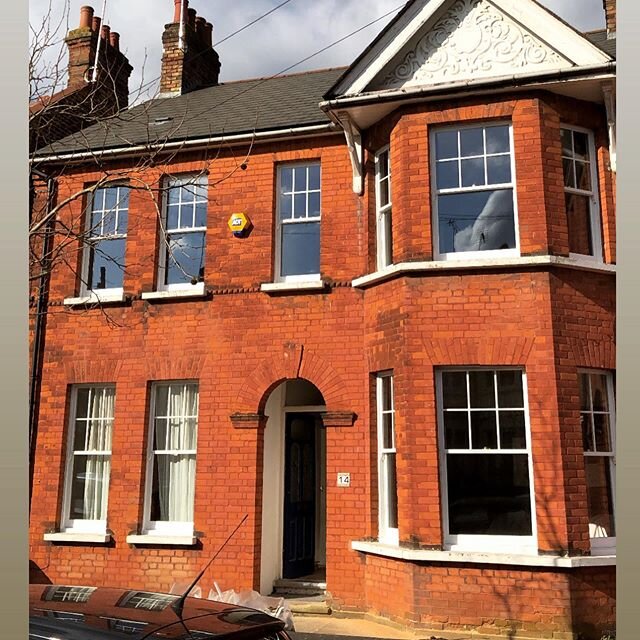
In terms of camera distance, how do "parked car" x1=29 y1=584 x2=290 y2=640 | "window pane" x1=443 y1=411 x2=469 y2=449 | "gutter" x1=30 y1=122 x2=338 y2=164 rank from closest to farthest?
"parked car" x1=29 y1=584 x2=290 y2=640 → "window pane" x1=443 y1=411 x2=469 y2=449 → "gutter" x1=30 y1=122 x2=338 y2=164

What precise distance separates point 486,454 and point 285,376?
118 inches

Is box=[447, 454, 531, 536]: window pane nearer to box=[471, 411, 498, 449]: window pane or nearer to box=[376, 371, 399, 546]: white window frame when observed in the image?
box=[471, 411, 498, 449]: window pane

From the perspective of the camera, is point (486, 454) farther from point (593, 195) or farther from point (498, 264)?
point (593, 195)

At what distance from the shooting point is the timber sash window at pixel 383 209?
31.3 feet

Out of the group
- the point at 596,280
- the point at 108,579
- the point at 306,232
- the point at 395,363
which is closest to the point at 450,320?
the point at 395,363

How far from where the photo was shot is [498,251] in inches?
342

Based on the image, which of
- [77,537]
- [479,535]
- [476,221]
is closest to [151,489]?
[77,537]

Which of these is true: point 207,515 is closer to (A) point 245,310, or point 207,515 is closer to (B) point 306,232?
(A) point 245,310

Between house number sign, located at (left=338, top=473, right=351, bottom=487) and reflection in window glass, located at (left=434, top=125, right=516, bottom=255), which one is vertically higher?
reflection in window glass, located at (left=434, top=125, right=516, bottom=255)

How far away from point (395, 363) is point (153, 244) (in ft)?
14.7

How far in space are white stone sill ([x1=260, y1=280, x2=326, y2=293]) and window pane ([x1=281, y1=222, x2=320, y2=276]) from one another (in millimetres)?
336

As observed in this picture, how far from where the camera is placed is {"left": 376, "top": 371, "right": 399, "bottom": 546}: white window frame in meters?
8.72

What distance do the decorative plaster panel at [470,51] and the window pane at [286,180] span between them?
2.00 metres

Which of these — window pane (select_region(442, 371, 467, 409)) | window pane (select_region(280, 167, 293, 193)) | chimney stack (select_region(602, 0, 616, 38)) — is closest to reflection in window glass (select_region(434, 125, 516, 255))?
window pane (select_region(442, 371, 467, 409))
